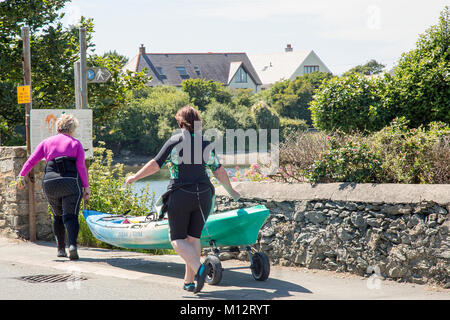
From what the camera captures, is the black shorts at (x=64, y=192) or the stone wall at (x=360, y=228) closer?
the stone wall at (x=360, y=228)

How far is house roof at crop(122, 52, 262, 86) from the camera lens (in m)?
89.5

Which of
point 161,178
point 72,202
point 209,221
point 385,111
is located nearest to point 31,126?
point 72,202

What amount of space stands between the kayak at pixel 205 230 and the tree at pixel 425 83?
5.09m

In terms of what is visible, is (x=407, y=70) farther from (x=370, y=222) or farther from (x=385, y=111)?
(x=370, y=222)

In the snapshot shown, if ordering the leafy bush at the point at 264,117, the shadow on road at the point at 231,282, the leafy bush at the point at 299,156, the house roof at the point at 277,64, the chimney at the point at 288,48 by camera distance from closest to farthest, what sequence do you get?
the shadow on road at the point at 231,282 → the leafy bush at the point at 299,156 → the leafy bush at the point at 264,117 → the house roof at the point at 277,64 → the chimney at the point at 288,48

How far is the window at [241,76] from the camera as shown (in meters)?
92.4

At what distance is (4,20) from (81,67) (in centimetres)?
984

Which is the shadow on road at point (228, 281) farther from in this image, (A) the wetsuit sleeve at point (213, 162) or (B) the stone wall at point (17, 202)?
(B) the stone wall at point (17, 202)

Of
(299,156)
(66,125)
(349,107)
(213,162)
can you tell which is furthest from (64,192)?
(349,107)

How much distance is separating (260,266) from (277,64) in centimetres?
9399

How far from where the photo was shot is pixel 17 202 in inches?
355

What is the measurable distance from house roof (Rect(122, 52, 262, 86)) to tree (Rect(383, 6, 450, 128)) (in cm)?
7782

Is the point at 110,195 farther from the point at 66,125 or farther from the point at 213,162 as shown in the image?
the point at 213,162

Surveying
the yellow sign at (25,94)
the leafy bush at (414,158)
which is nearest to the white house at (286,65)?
the yellow sign at (25,94)
